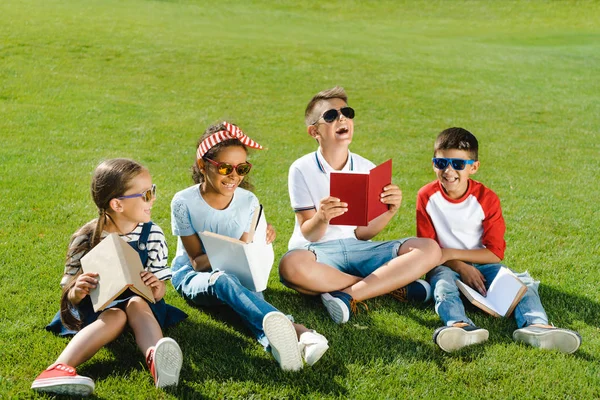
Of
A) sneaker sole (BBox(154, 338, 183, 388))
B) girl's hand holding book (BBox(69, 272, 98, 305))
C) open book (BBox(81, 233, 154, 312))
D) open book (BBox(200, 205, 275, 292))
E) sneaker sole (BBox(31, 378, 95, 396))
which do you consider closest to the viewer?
sneaker sole (BBox(31, 378, 95, 396))

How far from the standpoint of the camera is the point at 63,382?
3430mm

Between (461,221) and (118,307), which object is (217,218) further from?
(461,221)

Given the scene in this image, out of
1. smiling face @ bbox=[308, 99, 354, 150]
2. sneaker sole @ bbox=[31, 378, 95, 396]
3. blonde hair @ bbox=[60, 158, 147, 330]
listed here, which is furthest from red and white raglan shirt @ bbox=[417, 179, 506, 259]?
sneaker sole @ bbox=[31, 378, 95, 396]

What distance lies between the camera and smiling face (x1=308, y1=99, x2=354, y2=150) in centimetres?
507

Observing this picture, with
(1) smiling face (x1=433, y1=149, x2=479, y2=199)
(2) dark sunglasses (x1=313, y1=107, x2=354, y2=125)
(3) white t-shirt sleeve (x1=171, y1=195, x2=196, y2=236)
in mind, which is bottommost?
(3) white t-shirt sleeve (x1=171, y1=195, x2=196, y2=236)

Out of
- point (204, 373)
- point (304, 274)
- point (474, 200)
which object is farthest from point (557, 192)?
point (204, 373)

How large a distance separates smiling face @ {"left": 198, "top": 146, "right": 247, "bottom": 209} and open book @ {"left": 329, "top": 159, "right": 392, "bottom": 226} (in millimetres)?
640

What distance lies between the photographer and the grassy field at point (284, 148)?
3.89 m

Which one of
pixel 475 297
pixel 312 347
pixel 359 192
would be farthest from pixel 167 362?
pixel 475 297

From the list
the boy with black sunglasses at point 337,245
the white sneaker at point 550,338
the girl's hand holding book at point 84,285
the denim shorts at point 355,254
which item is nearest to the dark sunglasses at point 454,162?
the boy with black sunglasses at point 337,245

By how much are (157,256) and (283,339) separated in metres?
0.99

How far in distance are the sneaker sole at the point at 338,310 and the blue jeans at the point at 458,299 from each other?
2.02ft

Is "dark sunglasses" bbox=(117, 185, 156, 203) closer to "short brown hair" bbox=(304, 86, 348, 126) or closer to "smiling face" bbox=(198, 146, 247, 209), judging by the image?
"smiling face" bbox=(198, 146, 247, 209)

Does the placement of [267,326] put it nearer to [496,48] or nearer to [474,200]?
[474,200]
